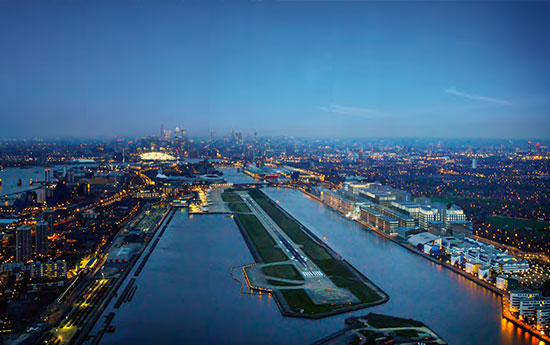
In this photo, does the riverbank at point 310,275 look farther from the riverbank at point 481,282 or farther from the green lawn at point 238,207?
the green lawn at point 238,207

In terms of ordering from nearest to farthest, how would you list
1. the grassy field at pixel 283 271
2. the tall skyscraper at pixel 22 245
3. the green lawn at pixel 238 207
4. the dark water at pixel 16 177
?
1. the grassy field at pixel 283 271
2. the tall skyscraper at pixel 22 245
3. the green lawn at pixel 238 207
4. the dark water at pixel 16 177

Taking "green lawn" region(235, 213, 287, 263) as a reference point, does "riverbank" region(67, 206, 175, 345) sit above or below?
below

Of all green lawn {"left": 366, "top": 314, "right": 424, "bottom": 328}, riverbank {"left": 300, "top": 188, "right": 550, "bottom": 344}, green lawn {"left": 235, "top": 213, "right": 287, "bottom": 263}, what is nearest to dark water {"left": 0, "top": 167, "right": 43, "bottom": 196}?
green lawn {"left": 235, "top": 213, "right": 287, "bottom": 263}

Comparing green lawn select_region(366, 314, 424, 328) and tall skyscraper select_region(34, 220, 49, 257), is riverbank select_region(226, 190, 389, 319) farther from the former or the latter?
tall skyscraper select_region(34, 220, 49, 257)

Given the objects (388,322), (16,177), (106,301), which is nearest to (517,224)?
(388,322)

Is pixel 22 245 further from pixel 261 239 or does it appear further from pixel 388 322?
pixel 388 322

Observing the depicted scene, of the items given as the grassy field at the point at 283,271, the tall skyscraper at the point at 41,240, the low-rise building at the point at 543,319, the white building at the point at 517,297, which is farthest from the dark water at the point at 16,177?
the low-rise building at the point at 543,319

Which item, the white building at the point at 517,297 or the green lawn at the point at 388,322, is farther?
the white building at the point at 517,297
